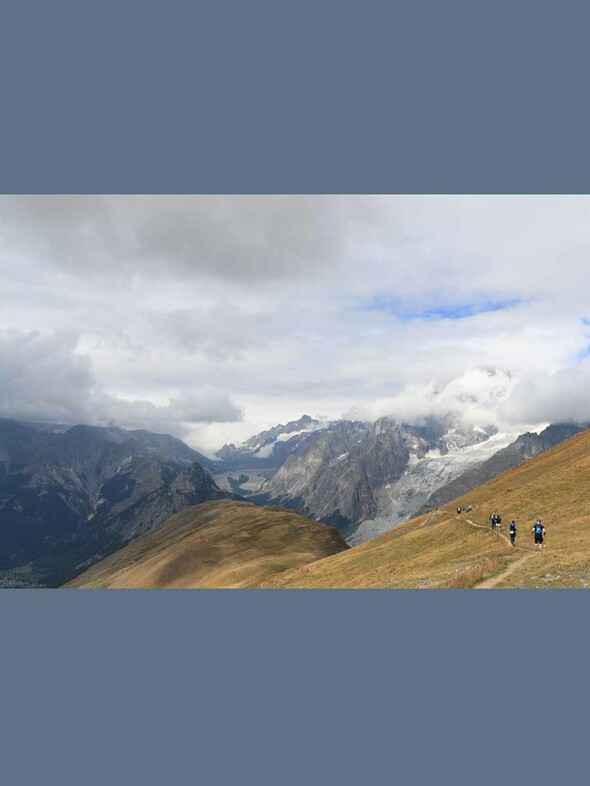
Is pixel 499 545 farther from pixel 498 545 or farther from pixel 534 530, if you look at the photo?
pixel 534 530

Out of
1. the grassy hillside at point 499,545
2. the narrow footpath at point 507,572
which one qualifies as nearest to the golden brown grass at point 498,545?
the grassy hillside at point 499,545

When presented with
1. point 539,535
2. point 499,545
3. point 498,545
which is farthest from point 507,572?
point 498,545

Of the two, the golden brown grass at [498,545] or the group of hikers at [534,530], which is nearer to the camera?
the golden brown grass at [498,545]

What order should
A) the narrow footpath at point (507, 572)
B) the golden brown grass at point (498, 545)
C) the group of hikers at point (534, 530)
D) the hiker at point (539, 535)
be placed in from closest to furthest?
the narrow footpath at point (507, 572)
the golden brown grass at point (498, 545)
the hiker at point (539, 535)
the group of hikers at point (534, 530)

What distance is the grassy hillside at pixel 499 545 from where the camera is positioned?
43.0 m

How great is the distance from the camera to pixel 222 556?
650 ft

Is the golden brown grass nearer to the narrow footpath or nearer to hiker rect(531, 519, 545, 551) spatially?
the narrow footpath

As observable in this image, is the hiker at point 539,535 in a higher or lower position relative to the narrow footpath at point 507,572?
higher

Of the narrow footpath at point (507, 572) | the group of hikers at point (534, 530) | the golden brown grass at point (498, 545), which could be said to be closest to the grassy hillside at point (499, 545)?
the golden brown grass at point (498, 545)

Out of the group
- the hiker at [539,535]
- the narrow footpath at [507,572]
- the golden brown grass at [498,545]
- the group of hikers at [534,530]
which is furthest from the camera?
the group of hikers at [534,530]

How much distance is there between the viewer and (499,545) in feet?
180

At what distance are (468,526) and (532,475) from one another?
2479cm

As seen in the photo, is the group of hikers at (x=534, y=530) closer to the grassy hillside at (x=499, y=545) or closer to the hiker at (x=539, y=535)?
the hiker at (x=539, y=535)

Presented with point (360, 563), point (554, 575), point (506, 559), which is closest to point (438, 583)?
point (506, 559)
